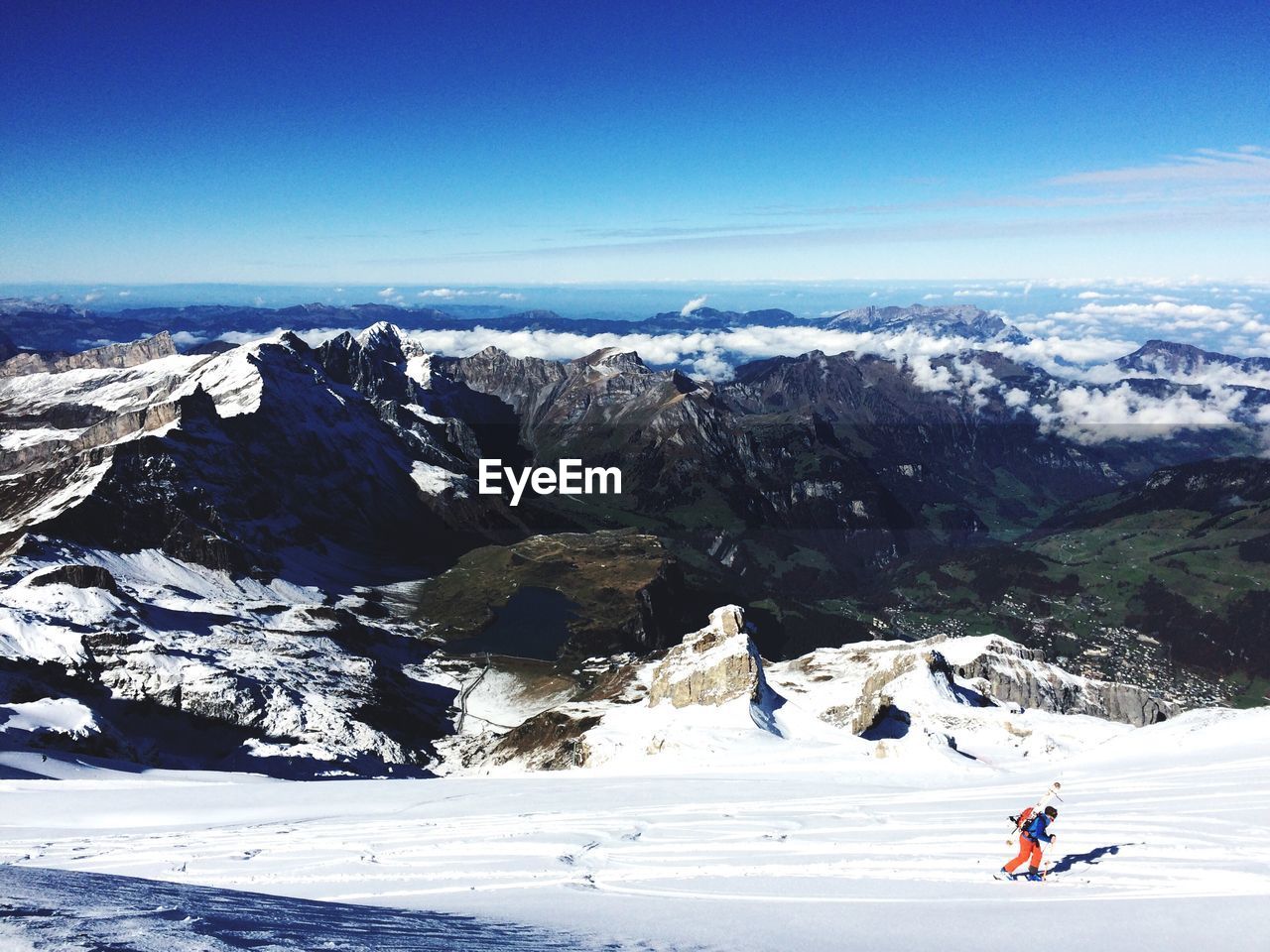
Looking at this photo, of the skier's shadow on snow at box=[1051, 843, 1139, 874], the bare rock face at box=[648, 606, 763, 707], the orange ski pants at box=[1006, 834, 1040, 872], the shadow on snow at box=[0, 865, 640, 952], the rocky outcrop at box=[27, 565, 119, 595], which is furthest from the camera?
the rocky outcrop at box=[27, 565, 119, 595]

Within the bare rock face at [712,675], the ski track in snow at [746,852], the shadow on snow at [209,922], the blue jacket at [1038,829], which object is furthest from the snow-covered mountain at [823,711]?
the shadow on snow at [209,922]

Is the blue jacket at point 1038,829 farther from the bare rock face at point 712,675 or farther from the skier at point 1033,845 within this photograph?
the bare rock face at point 712,675

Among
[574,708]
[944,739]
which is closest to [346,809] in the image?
[944,739]

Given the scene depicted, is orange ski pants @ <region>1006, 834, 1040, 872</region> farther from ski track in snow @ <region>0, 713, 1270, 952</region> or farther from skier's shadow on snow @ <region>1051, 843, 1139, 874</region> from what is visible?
skier's shadow on snow @ <region>1051, 843, 1139, 874</region>

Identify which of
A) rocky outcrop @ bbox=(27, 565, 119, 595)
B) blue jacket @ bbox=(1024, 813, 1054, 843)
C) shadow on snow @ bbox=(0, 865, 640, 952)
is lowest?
rocky outcrop @ bbox=(27, 565, 119, 595)

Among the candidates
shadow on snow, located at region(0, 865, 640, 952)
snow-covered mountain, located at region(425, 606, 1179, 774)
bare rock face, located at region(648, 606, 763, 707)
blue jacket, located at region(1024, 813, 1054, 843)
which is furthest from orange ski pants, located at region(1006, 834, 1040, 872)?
bare rock face, located at region(648, 606, 763, 707)

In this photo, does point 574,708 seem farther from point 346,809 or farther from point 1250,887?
point 1250,887
